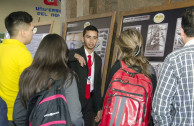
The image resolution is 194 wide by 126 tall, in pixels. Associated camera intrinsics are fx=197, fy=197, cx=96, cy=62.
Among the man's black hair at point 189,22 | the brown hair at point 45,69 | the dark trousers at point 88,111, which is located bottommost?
the dark trousers at point 88,111

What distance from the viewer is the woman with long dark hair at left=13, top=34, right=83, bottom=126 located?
49.8 inches

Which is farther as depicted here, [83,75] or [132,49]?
[83,75]

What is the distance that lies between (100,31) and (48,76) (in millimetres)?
1638

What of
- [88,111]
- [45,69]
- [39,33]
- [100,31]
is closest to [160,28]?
[100,31]

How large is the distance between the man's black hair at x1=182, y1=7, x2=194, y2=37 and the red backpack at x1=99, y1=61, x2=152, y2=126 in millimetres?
466

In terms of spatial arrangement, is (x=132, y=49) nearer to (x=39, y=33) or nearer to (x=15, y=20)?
(x=15, y=20)

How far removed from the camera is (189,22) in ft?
3.80

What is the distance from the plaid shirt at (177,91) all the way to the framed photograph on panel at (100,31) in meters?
1.38

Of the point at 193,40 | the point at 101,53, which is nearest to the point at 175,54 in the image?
the point at 193,40

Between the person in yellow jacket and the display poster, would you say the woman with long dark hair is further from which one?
the display poster

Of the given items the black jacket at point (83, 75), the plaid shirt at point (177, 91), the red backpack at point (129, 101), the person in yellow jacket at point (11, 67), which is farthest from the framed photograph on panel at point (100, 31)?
the plaid shirt at point (177, 91)

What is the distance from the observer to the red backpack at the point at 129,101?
4.63ft

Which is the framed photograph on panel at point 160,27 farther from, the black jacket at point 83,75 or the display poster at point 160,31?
the black jacket at point 83,75

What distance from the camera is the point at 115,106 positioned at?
144cm
